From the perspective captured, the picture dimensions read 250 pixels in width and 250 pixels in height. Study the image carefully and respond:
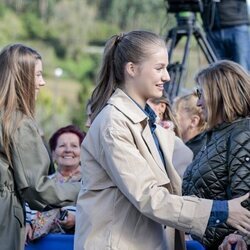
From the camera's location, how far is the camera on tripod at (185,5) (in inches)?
212

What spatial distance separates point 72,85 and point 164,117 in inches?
1281

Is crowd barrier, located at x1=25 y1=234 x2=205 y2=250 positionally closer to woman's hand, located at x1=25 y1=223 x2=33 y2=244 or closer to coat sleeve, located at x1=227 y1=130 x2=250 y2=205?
woman's hand, located at x1=25 y1=223 x2=33 y2=244

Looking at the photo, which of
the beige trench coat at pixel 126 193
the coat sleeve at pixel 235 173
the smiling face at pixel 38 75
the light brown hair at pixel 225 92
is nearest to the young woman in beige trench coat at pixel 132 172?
the beige trench coat at pixel 126 193

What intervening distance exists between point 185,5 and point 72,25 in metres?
34.3

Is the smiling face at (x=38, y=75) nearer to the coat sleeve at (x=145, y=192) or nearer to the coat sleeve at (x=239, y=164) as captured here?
the coat sleeve at (x=145, y=192)

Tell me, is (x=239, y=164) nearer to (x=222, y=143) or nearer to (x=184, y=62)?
(x=222, y=143)

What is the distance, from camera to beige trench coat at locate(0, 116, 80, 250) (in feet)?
10.9

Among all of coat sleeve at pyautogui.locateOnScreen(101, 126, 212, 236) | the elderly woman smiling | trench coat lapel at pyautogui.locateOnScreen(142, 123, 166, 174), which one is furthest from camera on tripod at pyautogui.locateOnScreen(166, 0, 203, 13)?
coat sleeve at pyautogui.locateOnScreen(101, 126, 212, 236)

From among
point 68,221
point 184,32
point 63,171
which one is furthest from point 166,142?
point 184,32

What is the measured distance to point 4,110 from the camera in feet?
11.1

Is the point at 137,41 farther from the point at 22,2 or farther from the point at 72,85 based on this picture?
the point at 22,2

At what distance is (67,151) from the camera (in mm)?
4520

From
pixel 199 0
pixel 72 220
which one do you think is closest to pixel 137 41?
pixel 72 220

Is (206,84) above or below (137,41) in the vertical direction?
below
